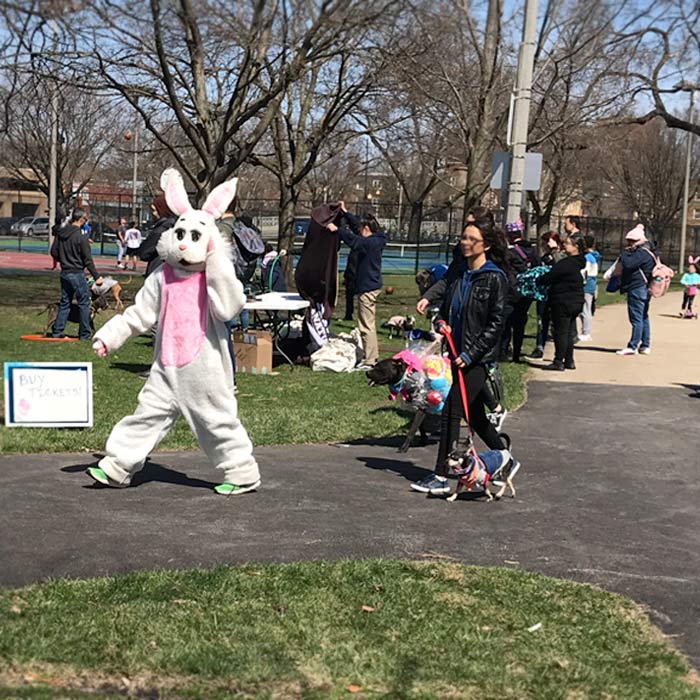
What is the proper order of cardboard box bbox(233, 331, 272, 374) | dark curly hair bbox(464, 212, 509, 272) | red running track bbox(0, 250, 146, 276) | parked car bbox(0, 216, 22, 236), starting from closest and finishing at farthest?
1. dark curly hair bbox(464, 212, 509, 272)
2. cardboard box bbox(233, 331, 272, 374)
3. red running track bbox(0, 250, 146, 276)
4. parked car bbox(0, 216, 22, 236)

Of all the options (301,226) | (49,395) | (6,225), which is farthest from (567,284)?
(6,225)

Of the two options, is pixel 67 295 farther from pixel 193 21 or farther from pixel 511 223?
pixel 511 223

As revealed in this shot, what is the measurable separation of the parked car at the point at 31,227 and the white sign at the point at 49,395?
162 ft

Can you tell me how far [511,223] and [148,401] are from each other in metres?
8.11

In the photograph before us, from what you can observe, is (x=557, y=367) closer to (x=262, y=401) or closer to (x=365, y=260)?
(x=365, y=260)

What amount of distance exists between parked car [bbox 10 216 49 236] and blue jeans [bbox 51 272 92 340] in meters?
42.7

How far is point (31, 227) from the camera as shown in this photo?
57.1 metres

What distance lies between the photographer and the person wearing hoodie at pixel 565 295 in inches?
536

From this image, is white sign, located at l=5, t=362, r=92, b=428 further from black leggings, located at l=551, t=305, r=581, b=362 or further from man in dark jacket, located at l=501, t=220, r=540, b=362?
black leggings, located at l=551, t=305, r=581, b=362

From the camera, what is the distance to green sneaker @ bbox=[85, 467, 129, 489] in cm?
685

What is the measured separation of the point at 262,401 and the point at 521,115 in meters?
5.89

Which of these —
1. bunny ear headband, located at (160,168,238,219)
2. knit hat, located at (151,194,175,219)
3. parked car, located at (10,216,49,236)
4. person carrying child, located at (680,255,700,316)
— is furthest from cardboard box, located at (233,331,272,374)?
parked car, located at (10,216,49,236)

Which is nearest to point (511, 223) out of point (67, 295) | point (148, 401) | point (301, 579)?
point (67, 295)

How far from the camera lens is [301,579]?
17.5 feet
